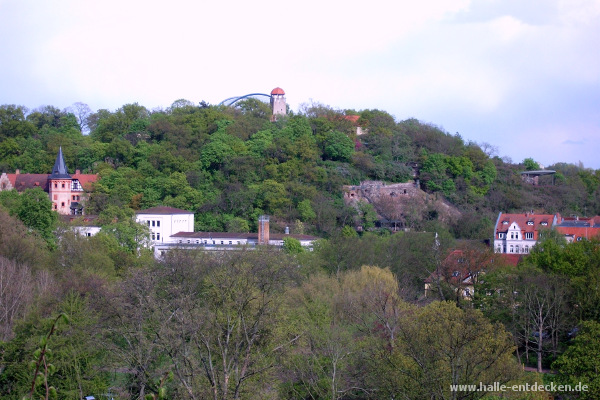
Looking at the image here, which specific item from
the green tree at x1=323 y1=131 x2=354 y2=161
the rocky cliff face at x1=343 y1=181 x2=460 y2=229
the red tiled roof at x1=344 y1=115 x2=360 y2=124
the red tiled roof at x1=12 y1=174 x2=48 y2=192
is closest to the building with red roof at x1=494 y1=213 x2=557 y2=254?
the rocky cliff face at x1=343 y1=181 x2=460 y2=229

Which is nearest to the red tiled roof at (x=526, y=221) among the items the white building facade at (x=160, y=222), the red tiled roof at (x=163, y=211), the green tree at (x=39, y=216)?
the red tiled roof at (x=163, y=211)

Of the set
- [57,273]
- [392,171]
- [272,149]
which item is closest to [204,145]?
[272,149]

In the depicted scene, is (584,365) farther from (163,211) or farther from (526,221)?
(163,211)

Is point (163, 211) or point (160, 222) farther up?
point (163, 211)

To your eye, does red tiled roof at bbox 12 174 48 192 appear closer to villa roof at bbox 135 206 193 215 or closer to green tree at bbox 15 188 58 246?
villa roof at bbox 135 206 193 215

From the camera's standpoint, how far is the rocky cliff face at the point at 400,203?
60.6 meters

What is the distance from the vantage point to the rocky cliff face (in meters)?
60.6

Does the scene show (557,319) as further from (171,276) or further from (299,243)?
(299,243)

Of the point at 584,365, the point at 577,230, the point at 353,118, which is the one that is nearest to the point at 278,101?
the point at 353,118

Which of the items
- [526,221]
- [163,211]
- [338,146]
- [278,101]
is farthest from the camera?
[278,101]

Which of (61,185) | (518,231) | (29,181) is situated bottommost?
(518,231)

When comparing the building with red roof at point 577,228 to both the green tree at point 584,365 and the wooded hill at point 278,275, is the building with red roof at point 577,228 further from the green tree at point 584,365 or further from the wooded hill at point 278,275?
the green tree at point 584,365

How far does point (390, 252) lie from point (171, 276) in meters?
18.5

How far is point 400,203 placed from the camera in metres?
62.3
